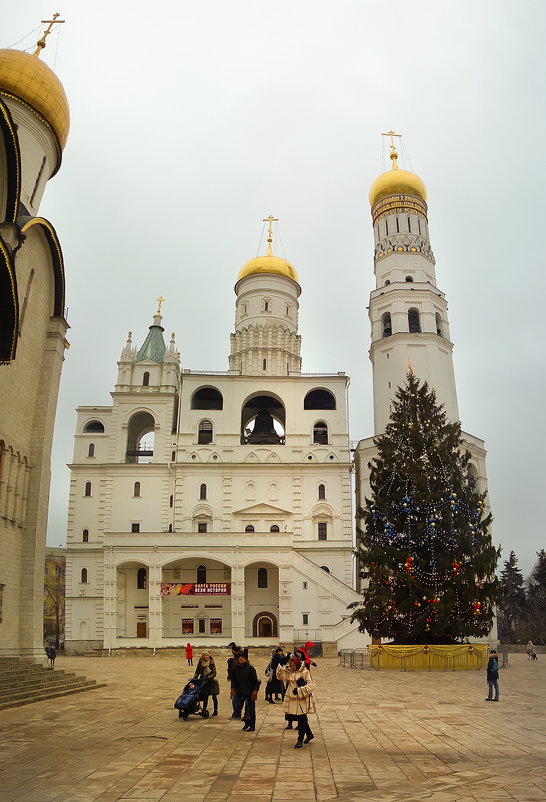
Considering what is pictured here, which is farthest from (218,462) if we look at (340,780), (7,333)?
(340,780)

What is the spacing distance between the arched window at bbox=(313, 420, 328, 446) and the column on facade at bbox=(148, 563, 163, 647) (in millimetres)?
13770

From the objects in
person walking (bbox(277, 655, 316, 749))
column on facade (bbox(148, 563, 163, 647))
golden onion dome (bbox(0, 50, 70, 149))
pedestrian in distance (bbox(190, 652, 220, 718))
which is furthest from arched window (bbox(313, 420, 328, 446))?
person walking (bbox(277, 655, 316, 749))

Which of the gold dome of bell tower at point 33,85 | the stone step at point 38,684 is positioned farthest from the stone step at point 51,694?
the gold dome of bell tower at point 33,85

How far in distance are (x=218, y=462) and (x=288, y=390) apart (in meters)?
7.02

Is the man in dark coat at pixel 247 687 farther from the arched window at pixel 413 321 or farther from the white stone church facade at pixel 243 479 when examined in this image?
the arched window at pixel 413 321

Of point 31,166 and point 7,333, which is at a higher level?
point 31,166

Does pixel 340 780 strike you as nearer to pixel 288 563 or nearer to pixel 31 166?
pixel 31 166

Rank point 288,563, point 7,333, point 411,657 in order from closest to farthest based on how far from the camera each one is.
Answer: point 7,333
point 411,657
point 288,563

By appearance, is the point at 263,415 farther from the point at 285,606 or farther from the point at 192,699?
the point at 192,699

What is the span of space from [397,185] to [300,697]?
140ft

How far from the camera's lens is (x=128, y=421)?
4184 centimetres

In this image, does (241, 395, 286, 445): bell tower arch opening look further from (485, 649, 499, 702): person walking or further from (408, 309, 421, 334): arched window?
(485, 649, 499, 702): person walking

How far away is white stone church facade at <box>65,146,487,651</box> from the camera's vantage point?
35.2 meters

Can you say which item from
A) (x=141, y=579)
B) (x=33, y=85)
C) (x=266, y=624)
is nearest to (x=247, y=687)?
(x=33, y=85)
